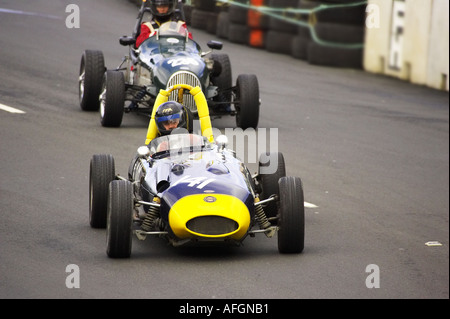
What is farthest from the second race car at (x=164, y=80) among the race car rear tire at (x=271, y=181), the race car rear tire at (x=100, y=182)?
the race car rear tire at (x=100, y=182)

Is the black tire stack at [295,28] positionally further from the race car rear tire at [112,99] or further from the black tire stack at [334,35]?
the race car rear tire at [112,99]

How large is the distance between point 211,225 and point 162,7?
24.3 feet

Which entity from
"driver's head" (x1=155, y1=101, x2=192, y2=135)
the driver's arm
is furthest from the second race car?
"driver's head" (x1=155, y1=101, x2=192, y2=135)

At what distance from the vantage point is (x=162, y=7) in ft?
51.3

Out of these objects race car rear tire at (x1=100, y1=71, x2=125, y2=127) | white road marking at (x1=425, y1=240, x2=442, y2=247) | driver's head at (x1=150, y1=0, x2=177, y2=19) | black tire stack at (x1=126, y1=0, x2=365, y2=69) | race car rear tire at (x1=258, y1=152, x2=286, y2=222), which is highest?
→ driver's head at (x1=150, y1=0, x2=177, y2=19)

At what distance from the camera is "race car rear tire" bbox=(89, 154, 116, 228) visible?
32.0 ft

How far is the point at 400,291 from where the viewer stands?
335 inches

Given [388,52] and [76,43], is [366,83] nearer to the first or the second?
[388,52]

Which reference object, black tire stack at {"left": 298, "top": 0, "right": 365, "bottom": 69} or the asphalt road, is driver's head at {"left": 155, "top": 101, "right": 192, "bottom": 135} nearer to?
the asphalt road

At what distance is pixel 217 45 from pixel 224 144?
532cm

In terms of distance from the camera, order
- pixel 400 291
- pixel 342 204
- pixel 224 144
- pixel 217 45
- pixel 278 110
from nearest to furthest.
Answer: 1. pixel 400 291
2. pixel 224 144
3. pixel 342 204
4. pixel 217 45
5. pixel 278 110

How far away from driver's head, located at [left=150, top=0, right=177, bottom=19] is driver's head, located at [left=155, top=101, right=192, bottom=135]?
18.6 ft

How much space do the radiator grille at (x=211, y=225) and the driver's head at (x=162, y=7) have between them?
7354 millimetres

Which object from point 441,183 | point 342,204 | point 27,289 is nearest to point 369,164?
point 441,183
